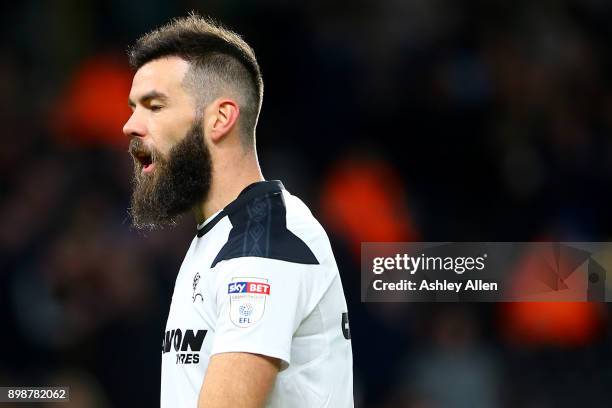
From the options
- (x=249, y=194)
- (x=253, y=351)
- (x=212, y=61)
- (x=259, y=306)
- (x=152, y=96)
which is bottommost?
(x=253, y=351)

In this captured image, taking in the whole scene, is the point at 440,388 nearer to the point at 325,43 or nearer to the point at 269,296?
the point at 325,43

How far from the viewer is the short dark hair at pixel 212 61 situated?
2.84m

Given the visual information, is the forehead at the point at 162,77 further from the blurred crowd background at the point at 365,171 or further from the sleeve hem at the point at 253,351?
the blurred crowd background at the point at 365,171

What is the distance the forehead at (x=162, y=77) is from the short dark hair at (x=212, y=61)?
0.06 ft

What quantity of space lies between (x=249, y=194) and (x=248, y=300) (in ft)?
1.37

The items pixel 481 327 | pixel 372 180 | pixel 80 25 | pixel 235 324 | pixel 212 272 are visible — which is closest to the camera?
pixel 235 324

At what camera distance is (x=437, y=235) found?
6762mm

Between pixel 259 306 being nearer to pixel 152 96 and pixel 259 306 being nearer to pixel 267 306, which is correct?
pixel 267 306

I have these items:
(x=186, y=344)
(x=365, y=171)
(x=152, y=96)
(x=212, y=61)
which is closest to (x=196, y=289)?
(x=186, y=344)

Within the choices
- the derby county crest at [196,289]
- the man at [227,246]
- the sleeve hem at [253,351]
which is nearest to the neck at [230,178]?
the man at [227,246]

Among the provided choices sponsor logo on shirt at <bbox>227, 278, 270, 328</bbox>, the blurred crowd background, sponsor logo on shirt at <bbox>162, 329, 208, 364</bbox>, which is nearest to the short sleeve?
sponsor logo on shirt at <bbox>227, 278, 270, 328</bbox>

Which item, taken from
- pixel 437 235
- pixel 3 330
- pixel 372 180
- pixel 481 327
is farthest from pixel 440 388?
pixel 3 330

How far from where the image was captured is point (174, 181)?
285 centimetres

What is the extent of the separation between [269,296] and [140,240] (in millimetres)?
4166
